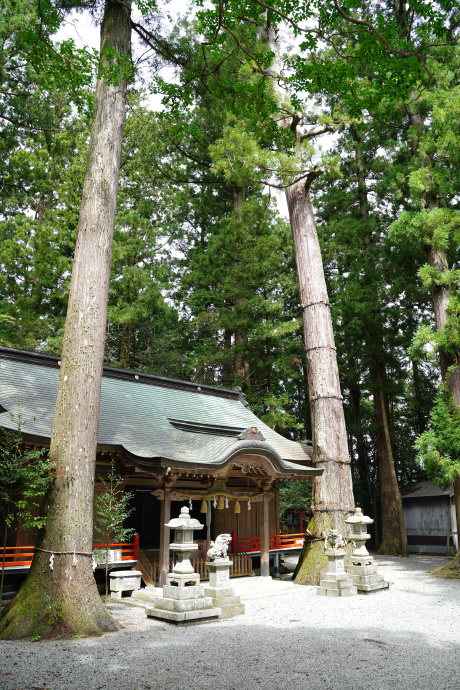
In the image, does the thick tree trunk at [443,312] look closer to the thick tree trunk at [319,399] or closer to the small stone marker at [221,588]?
the thick tree trunk at [319,399]

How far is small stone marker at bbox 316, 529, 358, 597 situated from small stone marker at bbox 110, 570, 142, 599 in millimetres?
3201

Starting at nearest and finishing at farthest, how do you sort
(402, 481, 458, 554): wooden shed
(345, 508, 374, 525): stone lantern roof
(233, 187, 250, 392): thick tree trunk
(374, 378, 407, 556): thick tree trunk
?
(345, 508, 374, 525): stone lantern roof < (374, 378, 407, 556): thick tree trunk < (402, 481, 458, 554): wooden shed < (233, 187, 250, 392): thick tree trunk

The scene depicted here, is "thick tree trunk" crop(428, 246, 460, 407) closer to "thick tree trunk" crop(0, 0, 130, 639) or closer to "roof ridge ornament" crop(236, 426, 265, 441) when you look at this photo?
"roof ridge ornament" crop(236, 426, 265, 441)

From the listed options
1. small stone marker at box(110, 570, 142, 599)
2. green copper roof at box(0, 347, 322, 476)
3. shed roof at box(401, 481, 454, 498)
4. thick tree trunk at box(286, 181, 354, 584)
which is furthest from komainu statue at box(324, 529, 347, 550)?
A: shed roof at box(401, 481, 454, 498)

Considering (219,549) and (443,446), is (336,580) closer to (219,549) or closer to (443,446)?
(219,549)

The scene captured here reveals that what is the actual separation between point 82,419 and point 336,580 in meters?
5.26

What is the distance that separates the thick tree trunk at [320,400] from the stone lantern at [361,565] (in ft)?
1.31

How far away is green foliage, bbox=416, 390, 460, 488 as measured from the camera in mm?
10430

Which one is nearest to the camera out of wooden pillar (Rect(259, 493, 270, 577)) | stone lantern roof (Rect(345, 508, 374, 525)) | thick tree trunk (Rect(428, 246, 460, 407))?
stone lantern roof (Rect(345, 508, 374, 525))

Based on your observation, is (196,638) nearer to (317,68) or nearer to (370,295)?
(317,68)

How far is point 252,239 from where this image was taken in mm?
18609

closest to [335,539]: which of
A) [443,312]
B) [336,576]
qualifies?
[336,576]

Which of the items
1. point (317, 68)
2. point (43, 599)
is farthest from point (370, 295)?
point (43, 599)

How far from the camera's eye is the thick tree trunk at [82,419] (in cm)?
543
